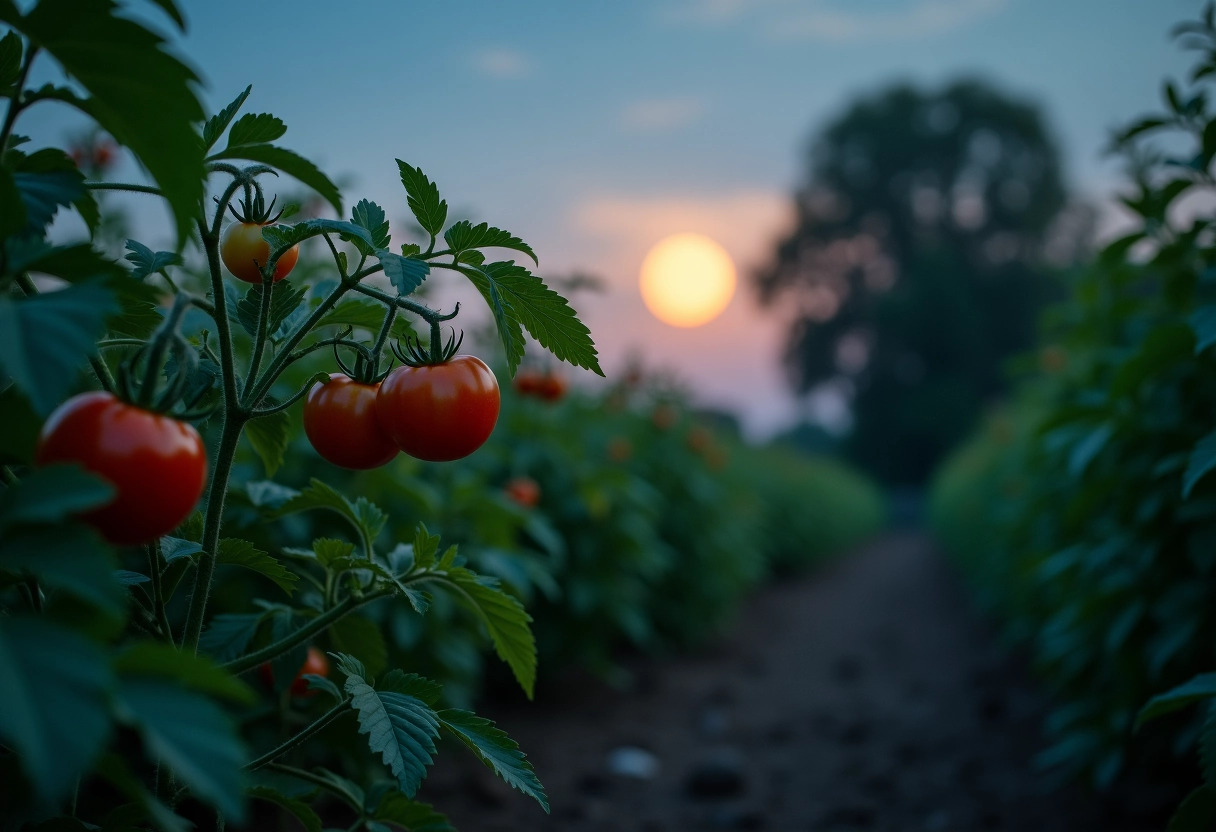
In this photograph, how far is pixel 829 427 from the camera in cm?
3859

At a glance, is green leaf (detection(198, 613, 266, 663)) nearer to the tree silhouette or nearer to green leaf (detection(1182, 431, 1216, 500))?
green leaf (detection(1182, 431, 1216, 500))

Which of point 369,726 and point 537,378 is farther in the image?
point 537,378

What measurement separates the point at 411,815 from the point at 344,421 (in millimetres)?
526

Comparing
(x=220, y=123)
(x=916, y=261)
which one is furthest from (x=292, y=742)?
(x=916, y=261)

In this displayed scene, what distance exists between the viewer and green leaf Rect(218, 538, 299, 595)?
107 cm

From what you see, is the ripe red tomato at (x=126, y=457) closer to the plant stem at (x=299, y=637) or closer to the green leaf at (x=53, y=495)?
the green leaf at (x=53, y=495)

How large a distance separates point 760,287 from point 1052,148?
42.4ft

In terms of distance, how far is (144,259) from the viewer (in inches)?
39.6

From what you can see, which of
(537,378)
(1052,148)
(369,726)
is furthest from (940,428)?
(369,726)

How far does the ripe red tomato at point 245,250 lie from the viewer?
→ 1.00 meters

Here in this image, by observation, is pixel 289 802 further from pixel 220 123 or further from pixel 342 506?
pixel 220 123

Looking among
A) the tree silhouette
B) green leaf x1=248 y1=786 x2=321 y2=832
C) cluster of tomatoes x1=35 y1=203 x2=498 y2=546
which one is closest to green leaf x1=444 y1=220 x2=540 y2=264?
cluster of tomatoes x1=35 y1=203 x2=498 y2=546

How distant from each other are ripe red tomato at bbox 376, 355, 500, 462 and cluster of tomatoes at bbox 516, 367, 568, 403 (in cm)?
268

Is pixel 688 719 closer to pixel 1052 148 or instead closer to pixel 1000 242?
pixel 1000 242
